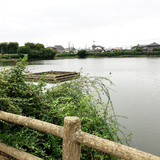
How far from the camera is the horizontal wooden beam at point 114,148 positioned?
1324 millimetres

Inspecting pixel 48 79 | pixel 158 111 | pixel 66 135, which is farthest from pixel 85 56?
pixel 66 135

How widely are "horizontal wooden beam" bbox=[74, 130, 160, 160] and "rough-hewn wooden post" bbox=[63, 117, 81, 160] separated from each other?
0.05m

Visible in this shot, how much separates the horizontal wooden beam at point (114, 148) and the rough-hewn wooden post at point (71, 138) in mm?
50

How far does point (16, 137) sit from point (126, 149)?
6.07ft

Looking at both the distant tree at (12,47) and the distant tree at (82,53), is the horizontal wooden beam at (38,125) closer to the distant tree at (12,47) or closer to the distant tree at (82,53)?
the distant tree at (82,53)

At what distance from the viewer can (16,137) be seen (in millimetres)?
2646

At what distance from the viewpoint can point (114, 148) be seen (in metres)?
1.46

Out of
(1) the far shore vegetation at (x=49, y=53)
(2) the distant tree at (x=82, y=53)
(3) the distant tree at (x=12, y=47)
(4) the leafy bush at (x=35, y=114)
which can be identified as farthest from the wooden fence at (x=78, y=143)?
(3) the distant tree at (x=12, y=47)

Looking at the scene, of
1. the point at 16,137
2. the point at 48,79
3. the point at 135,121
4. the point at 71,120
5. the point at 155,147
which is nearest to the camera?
the point at 71,120

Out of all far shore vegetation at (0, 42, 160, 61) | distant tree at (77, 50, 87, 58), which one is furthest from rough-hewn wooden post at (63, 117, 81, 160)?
distant tree at (77, 50, 87, 58)

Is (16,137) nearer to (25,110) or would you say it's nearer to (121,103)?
(25,110)

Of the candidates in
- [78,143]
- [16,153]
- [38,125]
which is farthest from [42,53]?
→ [78,143]

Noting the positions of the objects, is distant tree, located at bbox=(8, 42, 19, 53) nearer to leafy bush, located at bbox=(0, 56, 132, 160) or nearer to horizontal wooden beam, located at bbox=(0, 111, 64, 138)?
leafy bush, located at bbox=(0, 56, 132, 160)

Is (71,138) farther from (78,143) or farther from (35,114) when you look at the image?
(35,114)
